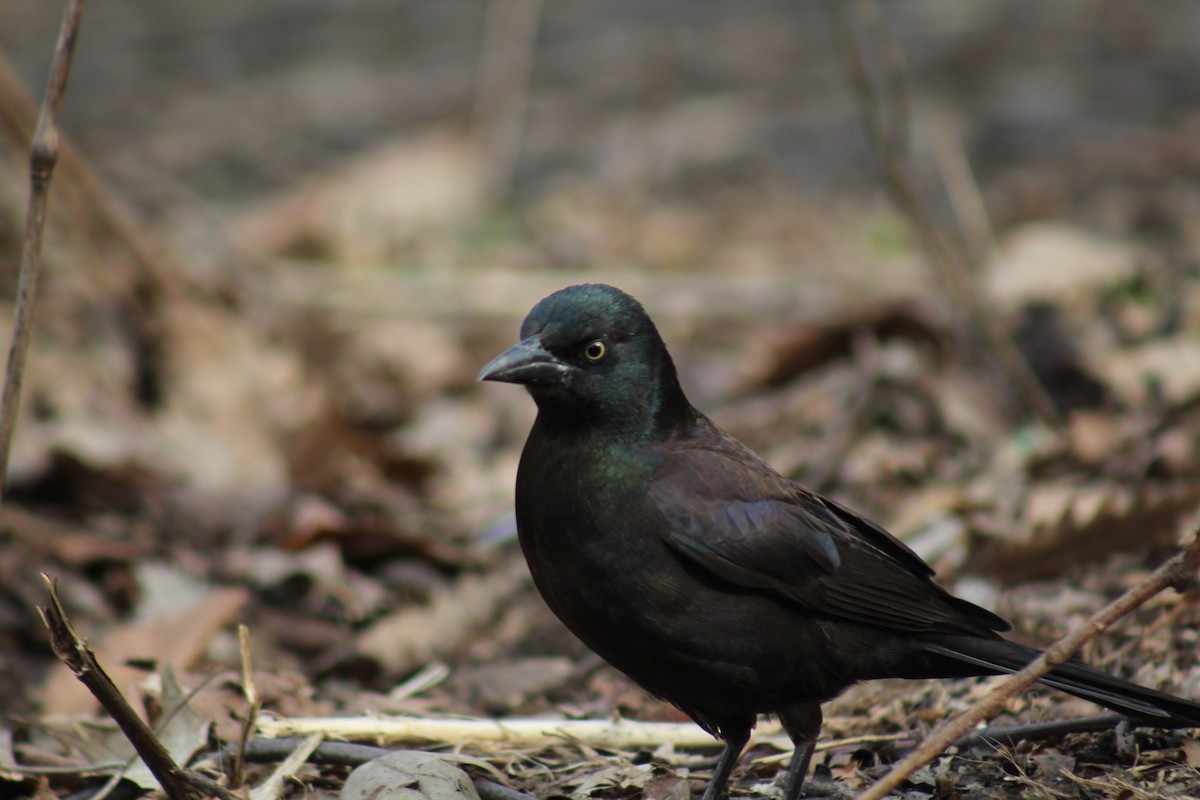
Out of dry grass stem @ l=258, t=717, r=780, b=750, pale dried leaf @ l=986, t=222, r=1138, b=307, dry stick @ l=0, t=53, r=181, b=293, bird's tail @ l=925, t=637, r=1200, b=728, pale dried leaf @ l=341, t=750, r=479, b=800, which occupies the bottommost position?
pale dried leaf @ l=341, t=750, r=479, b=800

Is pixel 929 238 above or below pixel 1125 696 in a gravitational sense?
above

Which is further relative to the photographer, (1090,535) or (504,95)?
(504,95)

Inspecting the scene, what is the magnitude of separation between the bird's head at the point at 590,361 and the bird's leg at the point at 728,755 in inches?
33.7

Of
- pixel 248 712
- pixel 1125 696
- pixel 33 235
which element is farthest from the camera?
pixel 1125 696

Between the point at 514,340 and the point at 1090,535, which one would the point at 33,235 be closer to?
the point at 1090,535

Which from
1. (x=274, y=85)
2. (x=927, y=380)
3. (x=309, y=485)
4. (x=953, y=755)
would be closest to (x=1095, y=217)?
(x=927, y=380)

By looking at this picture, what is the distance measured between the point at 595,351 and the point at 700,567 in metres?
0.68

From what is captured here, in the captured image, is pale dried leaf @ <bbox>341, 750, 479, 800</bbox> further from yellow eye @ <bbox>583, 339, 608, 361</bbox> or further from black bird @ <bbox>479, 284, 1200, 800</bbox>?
yellow eye @ <bbox>583, 339, 608, 361</bbox>

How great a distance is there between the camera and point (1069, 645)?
2.85m

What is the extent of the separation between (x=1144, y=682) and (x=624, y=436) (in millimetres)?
1738

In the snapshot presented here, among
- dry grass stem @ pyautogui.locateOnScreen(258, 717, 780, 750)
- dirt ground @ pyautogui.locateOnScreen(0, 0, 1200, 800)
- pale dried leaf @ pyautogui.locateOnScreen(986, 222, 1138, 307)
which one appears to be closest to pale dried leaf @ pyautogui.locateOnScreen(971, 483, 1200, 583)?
dirt ground @ pyautogui.locateOnScreen(0, 0, 1200, 800)

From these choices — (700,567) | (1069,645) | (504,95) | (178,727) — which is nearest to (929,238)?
(700,567)

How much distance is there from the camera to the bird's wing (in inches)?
146

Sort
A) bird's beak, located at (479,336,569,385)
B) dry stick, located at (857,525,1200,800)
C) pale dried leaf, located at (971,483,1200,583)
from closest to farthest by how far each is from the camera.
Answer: dry stick, located at (857,525,1200,800)
bird's beak, located at (479,336,569,385)
pale dried leaf, located at (971,483,1200,583)
